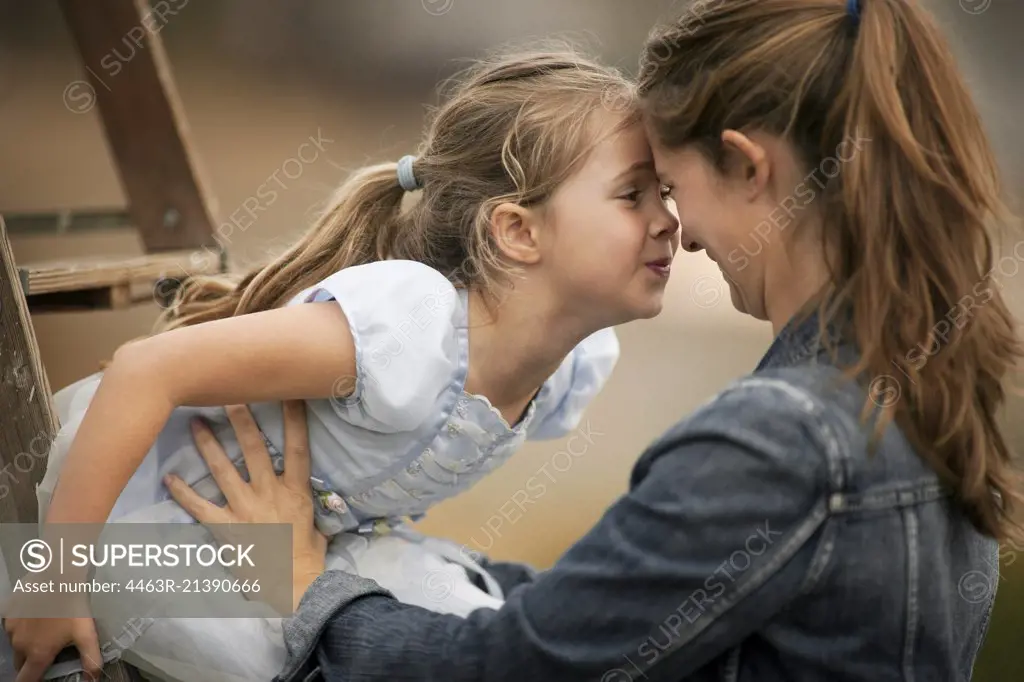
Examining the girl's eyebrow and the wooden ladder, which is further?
the wooden ladder

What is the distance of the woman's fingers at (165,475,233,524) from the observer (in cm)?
140

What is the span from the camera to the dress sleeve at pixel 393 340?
1.37 m

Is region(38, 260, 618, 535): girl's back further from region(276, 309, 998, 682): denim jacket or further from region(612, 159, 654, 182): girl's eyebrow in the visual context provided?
region(276, 309, 998, 682): denim jacket

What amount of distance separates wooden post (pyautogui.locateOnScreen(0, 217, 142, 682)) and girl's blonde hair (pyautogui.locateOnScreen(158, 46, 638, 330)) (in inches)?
10.4

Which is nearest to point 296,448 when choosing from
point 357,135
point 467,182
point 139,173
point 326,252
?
point 326,252

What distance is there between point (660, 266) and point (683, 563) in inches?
22.8

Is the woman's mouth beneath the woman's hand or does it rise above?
above

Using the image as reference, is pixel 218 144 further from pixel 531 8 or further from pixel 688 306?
pixel 688 306

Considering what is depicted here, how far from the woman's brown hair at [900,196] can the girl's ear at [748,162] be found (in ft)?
0.07

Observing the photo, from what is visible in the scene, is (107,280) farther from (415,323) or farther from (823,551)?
(823,551)

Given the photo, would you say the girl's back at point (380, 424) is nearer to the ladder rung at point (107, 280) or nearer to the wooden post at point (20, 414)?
the wooden post at point (20, 414)

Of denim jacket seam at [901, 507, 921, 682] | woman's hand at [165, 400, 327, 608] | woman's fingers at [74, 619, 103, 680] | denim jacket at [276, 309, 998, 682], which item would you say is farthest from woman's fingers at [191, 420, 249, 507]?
denim jacket seam at [901, 507, 921, 682]

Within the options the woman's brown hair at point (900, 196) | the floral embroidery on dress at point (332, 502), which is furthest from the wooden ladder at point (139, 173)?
the woman's brown hair at point (900, 196)

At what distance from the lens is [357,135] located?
5707mm
